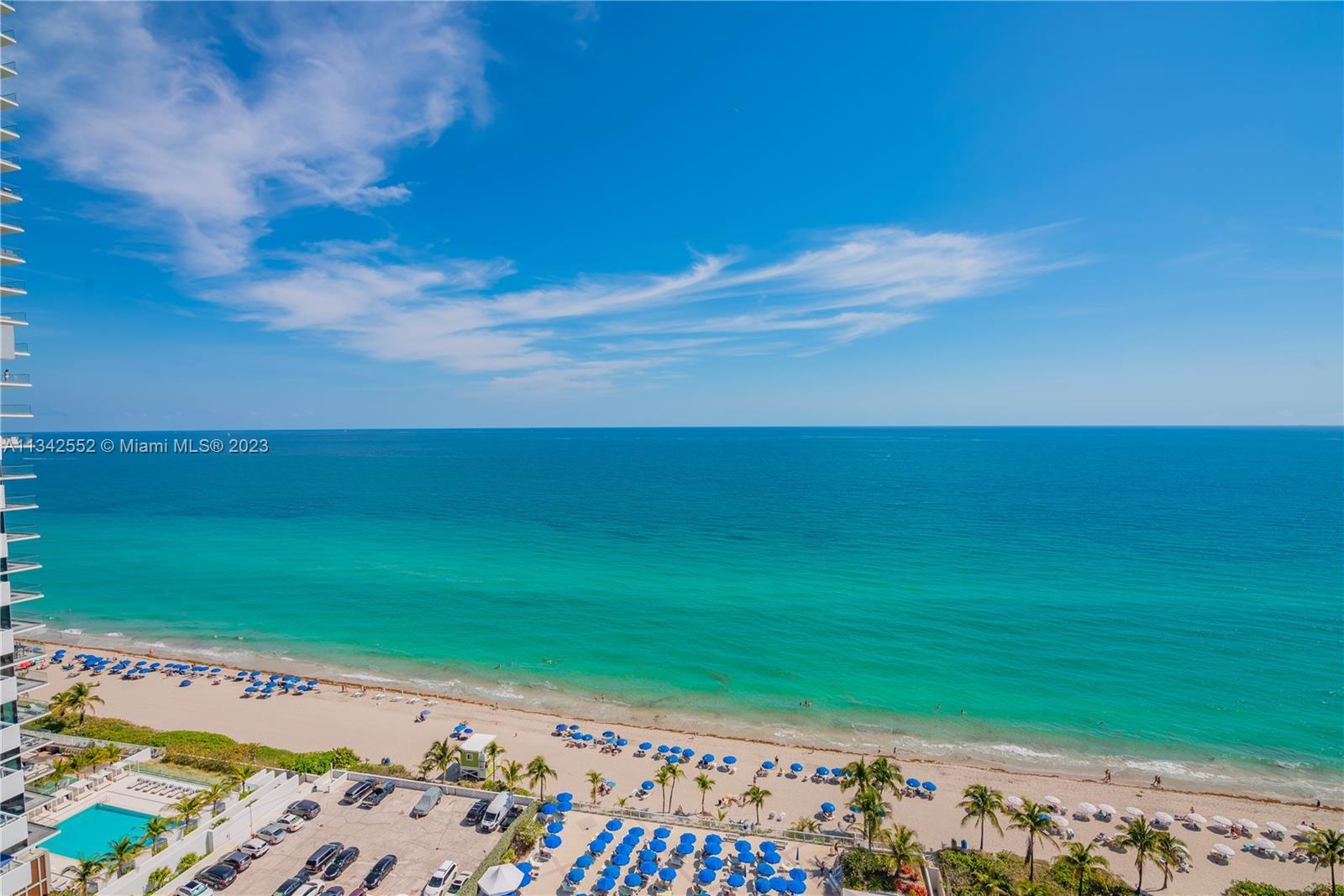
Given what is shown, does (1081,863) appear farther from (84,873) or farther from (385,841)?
(84,873)

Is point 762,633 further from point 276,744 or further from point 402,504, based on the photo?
point 402,504

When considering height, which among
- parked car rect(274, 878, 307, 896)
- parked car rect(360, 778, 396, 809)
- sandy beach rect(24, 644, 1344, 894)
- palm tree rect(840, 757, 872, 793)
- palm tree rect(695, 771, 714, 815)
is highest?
palm tree rect(840, 757, 872, 793)

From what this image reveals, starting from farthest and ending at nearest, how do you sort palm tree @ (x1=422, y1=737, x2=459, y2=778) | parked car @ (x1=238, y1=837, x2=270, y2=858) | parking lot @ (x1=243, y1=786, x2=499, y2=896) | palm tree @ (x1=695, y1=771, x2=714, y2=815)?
1. palm tree @ (x1=422, y1=737, x2=459, y2=778)
2. palm tree @ (x1=695, y1=771, x2=714, y2=815)
3. parked car @ (x1=238, y1=837, x2=270, y2=858)
4. parking lot @ (x1=243, y1=786, x2=499, y2=896)

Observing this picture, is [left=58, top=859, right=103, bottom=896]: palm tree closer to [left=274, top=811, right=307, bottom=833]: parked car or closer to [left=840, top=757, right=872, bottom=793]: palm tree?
[left=274, top=811, right=307, bottom=833]: parked car

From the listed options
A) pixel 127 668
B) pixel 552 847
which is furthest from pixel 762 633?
pixel 127 668

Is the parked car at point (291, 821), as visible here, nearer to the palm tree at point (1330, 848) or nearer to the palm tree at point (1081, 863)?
the palm tree at point (1081, 863)

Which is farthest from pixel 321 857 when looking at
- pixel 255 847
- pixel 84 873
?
pixel 84 873

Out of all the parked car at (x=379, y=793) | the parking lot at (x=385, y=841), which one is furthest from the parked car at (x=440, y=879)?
the parked car at (x=379, y=793)

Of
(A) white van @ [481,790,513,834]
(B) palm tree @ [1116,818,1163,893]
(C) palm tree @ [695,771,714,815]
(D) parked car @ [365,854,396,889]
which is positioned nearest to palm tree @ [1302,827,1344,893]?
(B) palm tree @ [1116,818,1163,893]
